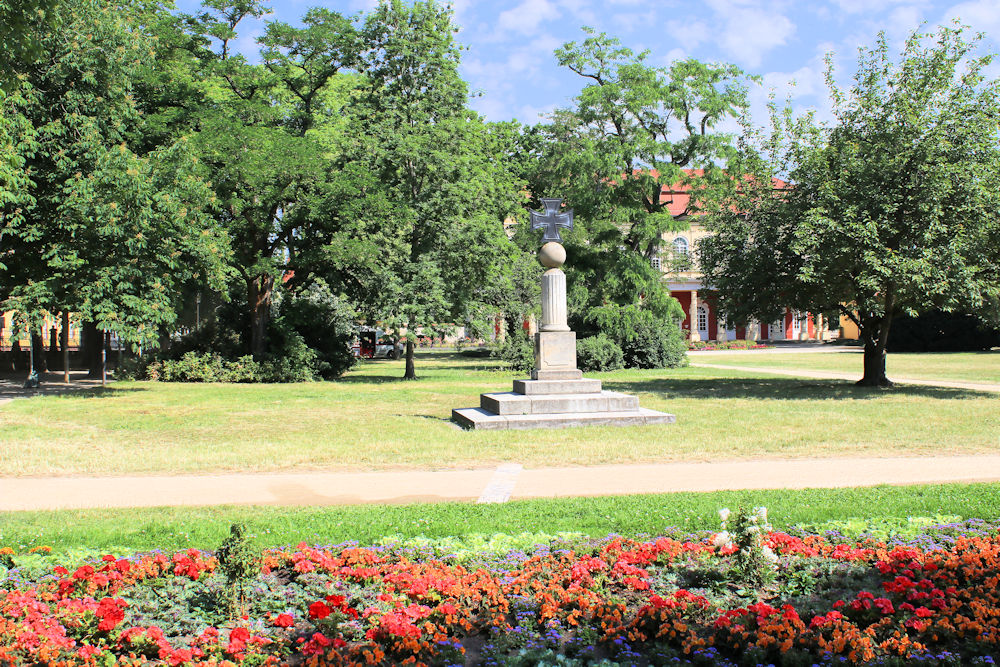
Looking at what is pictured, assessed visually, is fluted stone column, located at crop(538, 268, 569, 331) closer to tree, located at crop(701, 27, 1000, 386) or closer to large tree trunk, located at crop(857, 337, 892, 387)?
tree, located at crop(701, 27, 1000, 386)

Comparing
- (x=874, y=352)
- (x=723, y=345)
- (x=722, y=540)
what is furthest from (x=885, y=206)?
(x=723, y=345)

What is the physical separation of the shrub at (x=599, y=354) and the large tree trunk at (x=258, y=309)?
11844mm

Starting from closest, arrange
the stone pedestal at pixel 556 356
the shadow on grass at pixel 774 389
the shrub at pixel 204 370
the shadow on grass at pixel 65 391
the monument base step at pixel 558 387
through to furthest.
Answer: the monument base step at pixel 558 387 → the stone pedestal at pixel 556 356 → the shadow on grass at pixel 774 389 → the shadow on grass at pixel 65 391 → the shrub at pixel 204 370

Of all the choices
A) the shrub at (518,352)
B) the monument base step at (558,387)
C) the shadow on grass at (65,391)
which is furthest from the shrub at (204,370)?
the monument base step at (558,387)

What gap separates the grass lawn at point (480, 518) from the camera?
20.4 ft

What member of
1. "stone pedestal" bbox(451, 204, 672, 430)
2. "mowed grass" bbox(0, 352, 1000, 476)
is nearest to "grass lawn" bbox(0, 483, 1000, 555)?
"mowed grass" bbox(0, 352, 1000, 476)

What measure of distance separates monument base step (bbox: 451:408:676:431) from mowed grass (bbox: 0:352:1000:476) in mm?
469

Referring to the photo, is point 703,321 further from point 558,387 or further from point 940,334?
point 558,387

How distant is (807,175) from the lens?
65.9 ft

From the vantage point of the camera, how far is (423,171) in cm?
2767

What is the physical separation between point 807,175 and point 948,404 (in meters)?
6.75

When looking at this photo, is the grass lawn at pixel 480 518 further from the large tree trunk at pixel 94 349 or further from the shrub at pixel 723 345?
the shrub at pixel 723 345

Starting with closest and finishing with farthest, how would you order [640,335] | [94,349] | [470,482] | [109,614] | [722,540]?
[109,614], [722,540], [470,482], [94,349], [640,335]

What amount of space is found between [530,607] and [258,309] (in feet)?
81.5
